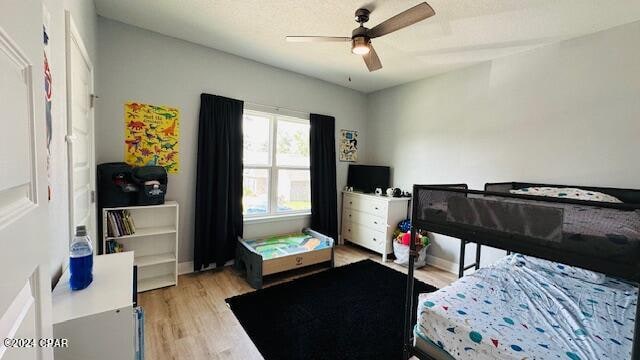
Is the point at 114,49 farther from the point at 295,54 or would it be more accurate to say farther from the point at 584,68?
the point at 584,68

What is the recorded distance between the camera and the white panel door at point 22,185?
1.42 ft

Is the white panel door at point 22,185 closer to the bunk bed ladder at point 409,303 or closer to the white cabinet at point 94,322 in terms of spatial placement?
the white cabinet at point 94,322

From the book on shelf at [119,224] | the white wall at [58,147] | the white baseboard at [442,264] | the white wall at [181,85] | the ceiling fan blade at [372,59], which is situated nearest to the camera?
the white wall at [58,147]

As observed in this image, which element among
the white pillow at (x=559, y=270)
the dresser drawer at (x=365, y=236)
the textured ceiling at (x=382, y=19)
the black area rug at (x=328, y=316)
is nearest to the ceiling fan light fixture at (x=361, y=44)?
the textured ceiling at (x=382, y=19)

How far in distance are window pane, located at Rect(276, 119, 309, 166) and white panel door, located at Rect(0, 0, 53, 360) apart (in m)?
3.05

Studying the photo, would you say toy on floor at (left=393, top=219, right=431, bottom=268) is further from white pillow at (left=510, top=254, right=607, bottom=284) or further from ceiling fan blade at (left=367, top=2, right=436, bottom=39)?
ceiling fan blade at (left=367, top=2, right=436, bottom=39)

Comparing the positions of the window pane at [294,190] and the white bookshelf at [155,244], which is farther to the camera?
the window pane at [294,190]

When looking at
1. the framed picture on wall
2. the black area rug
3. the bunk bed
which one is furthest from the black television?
the bunk bed

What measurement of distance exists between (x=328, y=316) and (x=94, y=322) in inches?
66.0

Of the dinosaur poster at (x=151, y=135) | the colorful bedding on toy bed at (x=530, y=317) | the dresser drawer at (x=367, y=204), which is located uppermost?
the dinosaur poster at (x=151, y=135)

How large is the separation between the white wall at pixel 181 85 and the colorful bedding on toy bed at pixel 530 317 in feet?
8.25

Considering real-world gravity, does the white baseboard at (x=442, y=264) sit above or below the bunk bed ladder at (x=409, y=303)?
below

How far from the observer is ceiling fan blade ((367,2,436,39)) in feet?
5.26

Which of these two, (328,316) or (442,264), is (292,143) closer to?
(328,316)
